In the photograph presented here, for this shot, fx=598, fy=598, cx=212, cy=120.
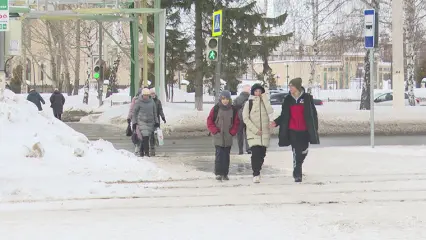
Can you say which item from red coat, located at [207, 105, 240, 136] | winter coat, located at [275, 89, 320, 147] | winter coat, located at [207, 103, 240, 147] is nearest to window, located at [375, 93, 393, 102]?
red coat, located at [207, 105, 240, 136]

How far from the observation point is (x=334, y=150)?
1402 cm

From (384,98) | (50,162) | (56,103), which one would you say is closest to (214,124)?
(50,162)

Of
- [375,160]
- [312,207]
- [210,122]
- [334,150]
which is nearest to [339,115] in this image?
[334,150]

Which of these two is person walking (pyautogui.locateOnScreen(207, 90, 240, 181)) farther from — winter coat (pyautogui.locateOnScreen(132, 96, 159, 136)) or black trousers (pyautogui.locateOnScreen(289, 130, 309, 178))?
winter coat (pyautogui.locateOnScreen(132, 96, 159, 136))

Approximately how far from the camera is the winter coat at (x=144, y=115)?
13344 millimetres

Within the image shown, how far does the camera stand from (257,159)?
9586 mm

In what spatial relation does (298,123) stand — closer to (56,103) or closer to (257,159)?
(257,159)

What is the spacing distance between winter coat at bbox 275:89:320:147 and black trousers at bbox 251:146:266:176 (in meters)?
0.36

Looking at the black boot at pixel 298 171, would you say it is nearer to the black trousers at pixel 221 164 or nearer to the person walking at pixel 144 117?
the black trousers at pixel 221 164

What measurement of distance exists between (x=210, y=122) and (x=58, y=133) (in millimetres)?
2700

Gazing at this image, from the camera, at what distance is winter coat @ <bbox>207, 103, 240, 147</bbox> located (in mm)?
9969

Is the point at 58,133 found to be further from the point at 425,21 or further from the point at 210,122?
the point at 425,21

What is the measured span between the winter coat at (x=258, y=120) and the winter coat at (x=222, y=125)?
34 cm

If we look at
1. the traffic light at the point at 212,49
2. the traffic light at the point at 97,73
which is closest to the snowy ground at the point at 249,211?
the traffic light at the point at 212,49
